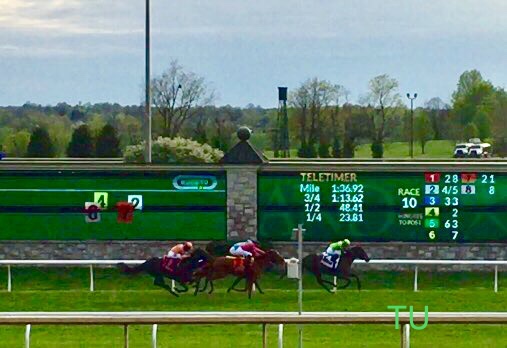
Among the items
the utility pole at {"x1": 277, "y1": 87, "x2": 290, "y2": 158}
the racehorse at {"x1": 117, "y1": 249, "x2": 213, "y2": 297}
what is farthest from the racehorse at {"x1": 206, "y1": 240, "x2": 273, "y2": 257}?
the utility pole at {"x1": 277, "y1": 87, "x2": 290, "y2": 158}

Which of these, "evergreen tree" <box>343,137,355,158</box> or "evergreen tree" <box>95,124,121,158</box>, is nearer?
"evergreen tree" <box>95,124,121,158</box>

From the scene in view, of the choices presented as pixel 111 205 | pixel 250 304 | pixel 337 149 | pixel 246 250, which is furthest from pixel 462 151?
pixel 250 304

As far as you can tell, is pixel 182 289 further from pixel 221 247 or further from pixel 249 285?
pixel 221 247

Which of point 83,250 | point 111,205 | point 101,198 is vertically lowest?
point 83,250

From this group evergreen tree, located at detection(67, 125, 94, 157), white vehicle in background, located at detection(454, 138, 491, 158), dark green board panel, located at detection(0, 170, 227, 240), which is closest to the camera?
dark green board panel, located at detection(0, 170, 227, 240)

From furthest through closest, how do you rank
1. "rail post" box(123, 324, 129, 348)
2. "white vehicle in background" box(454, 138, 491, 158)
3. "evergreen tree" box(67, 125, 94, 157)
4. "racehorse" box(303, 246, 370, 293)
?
"white vehicle in background" box(454, 138, 491, 158)
"evergreen tree" box(67, 125, 94, 157)
"racehorse" box(303, 246, 370, 293)
"rail post" box(123, 324, 129, 348)

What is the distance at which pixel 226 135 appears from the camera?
52.3 m

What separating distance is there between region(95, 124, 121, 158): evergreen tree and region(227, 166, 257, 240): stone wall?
18076 millimetres

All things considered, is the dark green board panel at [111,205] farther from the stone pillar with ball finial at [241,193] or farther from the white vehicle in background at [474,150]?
the white vehicle in background at [474,150]

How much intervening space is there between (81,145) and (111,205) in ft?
64.9

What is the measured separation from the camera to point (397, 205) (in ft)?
74.7

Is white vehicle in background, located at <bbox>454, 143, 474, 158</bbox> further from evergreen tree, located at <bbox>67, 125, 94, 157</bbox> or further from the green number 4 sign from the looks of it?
the green number 4 sign

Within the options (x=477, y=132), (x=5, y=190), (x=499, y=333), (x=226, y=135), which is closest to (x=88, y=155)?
(x=226, y=135)

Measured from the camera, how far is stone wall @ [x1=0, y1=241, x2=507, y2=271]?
22.8 meters
